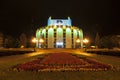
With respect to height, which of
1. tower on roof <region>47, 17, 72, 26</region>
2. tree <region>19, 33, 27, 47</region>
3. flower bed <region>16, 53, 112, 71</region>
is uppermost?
tower on roof <region>47, 17, 72, 26</region>

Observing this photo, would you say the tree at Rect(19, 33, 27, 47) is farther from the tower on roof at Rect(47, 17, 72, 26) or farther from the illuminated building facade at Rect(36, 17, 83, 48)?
the tower on roof at Rect(47, 17, 72, 26)

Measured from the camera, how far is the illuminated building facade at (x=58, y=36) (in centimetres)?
8838

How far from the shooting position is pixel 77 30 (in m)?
91.4

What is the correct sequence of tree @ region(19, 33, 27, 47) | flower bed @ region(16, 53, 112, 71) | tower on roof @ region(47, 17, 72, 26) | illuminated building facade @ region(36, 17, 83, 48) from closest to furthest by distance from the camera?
flower bed @ region(16, 53, 112, 71) → tree @ region(19, 33, 27, 47) → illuminated building facade @ region(36, 17, 83, 48) → tower on roof @ region(47, 17, 72, 26)

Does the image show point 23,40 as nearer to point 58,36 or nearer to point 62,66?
point 58,36

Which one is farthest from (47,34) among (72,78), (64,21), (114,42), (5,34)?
(72,78)

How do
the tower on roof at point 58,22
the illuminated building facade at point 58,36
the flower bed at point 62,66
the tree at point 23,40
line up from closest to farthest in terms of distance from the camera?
1. the flower bed at point 62,66
2. the tree at point 23,40
3. the illuminated building facade at point 58,36
4. the tower on roof at point 58,22

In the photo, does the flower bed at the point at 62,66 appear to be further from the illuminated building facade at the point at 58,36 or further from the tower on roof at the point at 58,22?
the tower on roof at the point at 58,22

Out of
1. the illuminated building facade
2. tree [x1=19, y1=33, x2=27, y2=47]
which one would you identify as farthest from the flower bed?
the illuminated building facade

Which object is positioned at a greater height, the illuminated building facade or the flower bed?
the illuminated building facade

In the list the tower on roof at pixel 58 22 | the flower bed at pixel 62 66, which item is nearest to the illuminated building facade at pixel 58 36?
the tower on roof at pixel 58 22

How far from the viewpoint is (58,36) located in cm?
8894

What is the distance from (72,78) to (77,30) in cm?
8304

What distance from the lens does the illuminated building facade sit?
88375 mm
